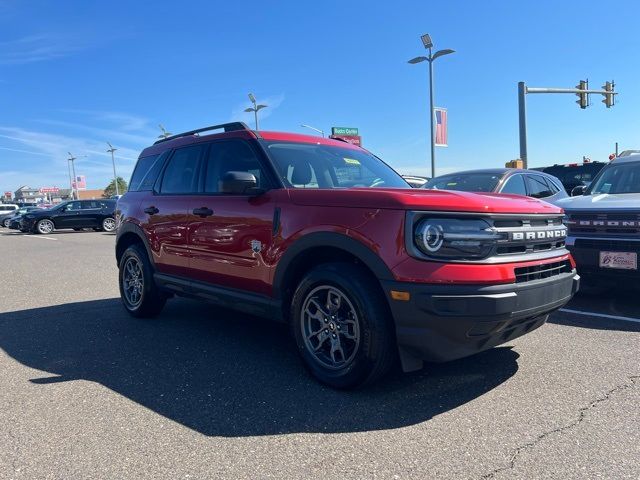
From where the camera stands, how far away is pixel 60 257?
13.1m

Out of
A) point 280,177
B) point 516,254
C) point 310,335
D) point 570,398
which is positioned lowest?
point 570,398

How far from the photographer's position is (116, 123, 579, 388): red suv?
3064 millimetres

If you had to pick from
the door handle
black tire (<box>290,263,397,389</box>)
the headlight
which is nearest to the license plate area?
the headlight

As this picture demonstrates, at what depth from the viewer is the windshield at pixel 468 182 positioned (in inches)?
295

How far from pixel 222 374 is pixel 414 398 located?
4.89 feet

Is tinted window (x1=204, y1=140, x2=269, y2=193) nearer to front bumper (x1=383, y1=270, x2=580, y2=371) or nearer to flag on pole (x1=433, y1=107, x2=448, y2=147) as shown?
front bumper (x1=383, y1=270, x2=580, y2=371)

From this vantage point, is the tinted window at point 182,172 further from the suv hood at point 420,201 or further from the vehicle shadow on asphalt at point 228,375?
the suv hood at point 420,201

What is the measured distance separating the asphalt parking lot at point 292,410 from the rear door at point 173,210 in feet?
2.59

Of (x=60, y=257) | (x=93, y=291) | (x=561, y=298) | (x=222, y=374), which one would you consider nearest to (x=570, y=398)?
(x=561, y=298)

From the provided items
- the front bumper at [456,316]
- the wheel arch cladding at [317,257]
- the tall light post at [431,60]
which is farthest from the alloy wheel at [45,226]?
the front bumper at [456,316]

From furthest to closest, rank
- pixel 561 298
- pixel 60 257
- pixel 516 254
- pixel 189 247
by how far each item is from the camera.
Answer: pixel 60 257 < pixel 189 247 < pixel 561 298 < pixel 516 254

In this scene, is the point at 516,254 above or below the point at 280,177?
below

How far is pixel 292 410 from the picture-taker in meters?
3.26

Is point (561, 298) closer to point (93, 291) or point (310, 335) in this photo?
point (310, 335)
